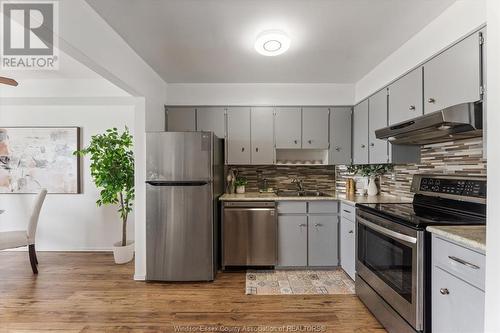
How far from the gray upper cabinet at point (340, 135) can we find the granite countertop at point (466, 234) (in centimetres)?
200

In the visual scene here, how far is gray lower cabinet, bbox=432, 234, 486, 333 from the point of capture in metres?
1.20

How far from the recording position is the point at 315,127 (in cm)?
346

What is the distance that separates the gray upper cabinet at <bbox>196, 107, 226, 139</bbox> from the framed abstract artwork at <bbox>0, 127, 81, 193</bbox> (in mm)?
1961

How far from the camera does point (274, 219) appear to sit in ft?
10.0

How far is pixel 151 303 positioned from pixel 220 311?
0.69 meters

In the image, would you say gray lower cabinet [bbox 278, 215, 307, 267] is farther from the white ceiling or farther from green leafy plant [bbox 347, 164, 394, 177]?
the white ceiling

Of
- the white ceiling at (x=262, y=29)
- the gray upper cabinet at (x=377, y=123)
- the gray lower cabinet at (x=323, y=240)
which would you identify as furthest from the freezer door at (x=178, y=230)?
the gray upper cabinet at (x=377, y=123)

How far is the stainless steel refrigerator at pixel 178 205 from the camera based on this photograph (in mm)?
2721

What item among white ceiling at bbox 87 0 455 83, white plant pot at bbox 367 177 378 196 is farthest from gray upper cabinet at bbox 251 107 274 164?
white plant pot at bbox 367 177 378 196

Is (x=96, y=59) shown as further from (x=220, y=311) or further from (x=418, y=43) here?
(x=418, y=43)

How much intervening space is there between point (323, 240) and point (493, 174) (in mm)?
2309

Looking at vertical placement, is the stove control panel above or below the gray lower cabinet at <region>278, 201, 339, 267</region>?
above

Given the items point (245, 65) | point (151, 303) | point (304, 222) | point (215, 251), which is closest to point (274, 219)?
point (304, 222)

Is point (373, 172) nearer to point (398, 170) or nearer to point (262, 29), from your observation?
point (398, 170)
